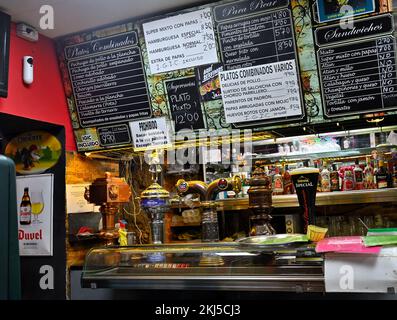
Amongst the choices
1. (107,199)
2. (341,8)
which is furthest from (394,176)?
(107,199)

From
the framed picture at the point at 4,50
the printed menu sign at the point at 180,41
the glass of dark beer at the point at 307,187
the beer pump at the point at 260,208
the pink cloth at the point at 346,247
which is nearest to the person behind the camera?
the pink cloth at the point at 346,247

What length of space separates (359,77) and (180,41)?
3.93 feet

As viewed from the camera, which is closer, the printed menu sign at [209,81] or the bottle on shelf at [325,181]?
the printed menu sign at [209,81]

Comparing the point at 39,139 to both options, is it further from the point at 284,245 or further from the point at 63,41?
the point at 284,245

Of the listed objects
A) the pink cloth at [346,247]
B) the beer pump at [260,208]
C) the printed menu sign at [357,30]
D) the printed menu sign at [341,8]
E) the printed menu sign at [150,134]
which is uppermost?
the printed menu sign at [341,8]

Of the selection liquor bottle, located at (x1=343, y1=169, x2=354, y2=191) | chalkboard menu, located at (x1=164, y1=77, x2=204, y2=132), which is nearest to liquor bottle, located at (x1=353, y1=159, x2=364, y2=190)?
liquor bottle, located at (x1=343, y1=169, x2=354, y2=191)

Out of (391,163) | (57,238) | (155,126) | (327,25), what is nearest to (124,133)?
(155,126)

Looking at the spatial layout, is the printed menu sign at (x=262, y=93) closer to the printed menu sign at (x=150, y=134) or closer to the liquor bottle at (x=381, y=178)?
the printed menu sign at (x=150, y=134)

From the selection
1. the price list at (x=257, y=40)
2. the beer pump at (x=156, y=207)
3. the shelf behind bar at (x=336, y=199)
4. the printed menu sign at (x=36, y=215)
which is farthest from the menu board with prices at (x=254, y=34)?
the printed menu sign at (x=36, y=215)

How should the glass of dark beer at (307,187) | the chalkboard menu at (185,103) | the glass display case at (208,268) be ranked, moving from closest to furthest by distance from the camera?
the glass display case at (208,268) < the glass of dark beer at (307,187) < the chalkboard menu at (185,103)

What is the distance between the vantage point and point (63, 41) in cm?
341

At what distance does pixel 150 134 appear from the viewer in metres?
3.25

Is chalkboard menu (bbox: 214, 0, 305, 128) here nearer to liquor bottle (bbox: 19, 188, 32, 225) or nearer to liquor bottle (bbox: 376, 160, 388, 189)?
liquor bottle (bbox: 376, 160, 388, 189)

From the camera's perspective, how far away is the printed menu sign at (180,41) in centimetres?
296
